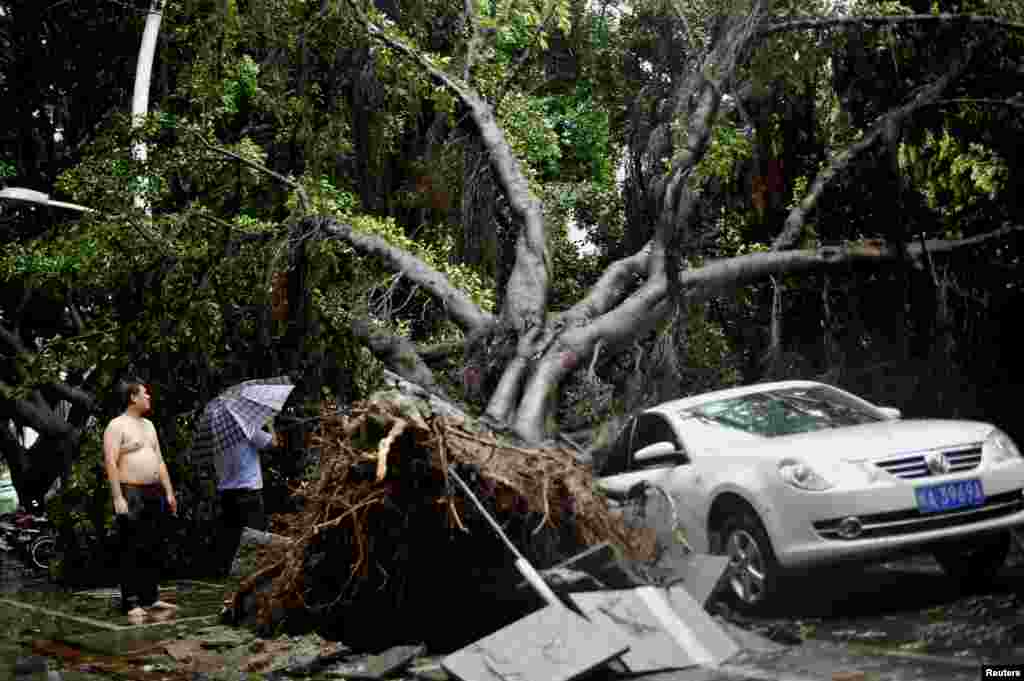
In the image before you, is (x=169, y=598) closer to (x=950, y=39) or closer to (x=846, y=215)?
(x=846, y=215)

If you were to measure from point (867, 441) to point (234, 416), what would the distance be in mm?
6055

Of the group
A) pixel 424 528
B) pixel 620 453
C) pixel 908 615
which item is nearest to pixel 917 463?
pixel 908 615

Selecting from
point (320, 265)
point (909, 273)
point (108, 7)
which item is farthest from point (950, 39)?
point (108, 7)

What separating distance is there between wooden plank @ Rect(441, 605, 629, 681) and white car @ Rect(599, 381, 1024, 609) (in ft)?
4.66

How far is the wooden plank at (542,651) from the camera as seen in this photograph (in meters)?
5.39

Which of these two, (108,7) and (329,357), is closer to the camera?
(329,357)

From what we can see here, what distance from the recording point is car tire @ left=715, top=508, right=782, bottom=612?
259 inches

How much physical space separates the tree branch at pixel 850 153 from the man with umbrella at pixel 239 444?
557 centimetres

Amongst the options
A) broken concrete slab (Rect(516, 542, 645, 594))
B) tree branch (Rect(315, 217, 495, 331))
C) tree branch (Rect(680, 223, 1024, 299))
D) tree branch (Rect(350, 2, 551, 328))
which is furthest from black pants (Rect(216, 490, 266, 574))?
tree branch (Rect(680, 223, 1024, 299))

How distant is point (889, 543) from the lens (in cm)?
634

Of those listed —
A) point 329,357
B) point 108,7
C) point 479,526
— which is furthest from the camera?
point 108,7

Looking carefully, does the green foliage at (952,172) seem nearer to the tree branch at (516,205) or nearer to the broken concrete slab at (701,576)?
the tree branch at (516,205)

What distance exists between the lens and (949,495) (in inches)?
254

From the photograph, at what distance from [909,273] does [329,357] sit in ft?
19.8
